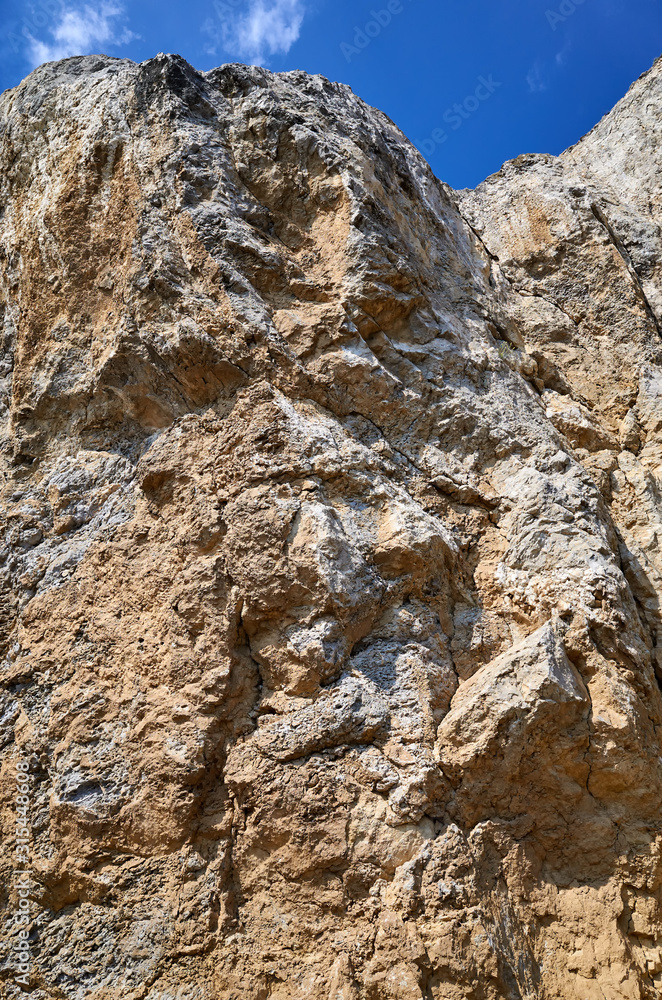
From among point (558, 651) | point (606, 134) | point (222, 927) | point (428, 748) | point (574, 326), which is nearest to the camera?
point (222, 927)

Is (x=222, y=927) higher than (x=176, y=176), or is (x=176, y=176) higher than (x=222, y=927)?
(x=176, y=176)

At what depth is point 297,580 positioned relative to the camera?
11.5 ft

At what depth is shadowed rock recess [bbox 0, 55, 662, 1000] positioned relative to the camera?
10.0ft

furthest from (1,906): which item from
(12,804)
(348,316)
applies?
(348,316)

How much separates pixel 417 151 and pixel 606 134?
3.28m

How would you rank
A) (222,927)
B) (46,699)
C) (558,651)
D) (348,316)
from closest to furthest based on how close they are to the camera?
(222,927) → (558,651) → (46,699) → (348,316)

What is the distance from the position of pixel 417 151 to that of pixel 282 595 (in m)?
5.15

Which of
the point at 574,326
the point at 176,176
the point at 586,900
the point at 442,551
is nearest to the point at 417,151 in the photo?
the point at 574,326

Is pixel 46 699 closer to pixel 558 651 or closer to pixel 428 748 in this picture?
pixel 428 748

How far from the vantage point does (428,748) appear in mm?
3264

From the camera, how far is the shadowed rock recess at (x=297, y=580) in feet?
10.0

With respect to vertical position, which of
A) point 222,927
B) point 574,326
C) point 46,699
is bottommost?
point 222,927

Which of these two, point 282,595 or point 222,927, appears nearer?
point 222,927

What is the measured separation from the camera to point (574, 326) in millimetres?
6246
